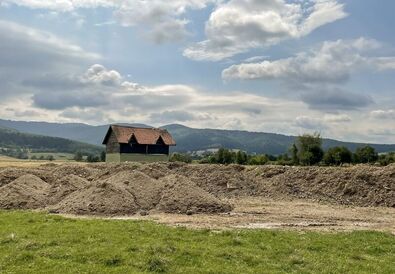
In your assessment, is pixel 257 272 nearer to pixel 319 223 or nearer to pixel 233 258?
pixel 233 258

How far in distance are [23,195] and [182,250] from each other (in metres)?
17.6

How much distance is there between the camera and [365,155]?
268 ft

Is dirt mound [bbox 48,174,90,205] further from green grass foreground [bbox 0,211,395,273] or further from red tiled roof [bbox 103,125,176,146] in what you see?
red tiled roof [bbox 103,125,176,146]

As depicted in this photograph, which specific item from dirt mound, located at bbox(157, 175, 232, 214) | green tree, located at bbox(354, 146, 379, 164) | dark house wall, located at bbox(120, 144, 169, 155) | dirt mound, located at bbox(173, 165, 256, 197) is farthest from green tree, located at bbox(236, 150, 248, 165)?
dirt mound, located at bbox(157, 175, 232, 214)

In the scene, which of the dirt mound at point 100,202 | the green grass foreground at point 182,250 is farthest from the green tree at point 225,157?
the green grass foreground at point 182,250

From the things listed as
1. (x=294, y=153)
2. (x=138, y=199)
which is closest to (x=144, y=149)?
(x=294, y=153)

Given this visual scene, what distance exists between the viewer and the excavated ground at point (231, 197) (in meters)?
23.5

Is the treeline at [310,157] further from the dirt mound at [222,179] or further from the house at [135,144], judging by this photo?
the dirt mound at [222,179]

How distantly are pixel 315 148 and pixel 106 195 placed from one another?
6881 cm

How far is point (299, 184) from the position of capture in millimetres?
36531

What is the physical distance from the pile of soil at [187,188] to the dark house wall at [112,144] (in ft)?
103

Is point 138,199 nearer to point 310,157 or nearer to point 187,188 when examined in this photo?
point 187,188

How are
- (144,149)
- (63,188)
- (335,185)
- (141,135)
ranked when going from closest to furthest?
(63,188) → (335,185) → (141,135) → (144,149)

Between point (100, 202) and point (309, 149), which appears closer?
point (100, 202)
